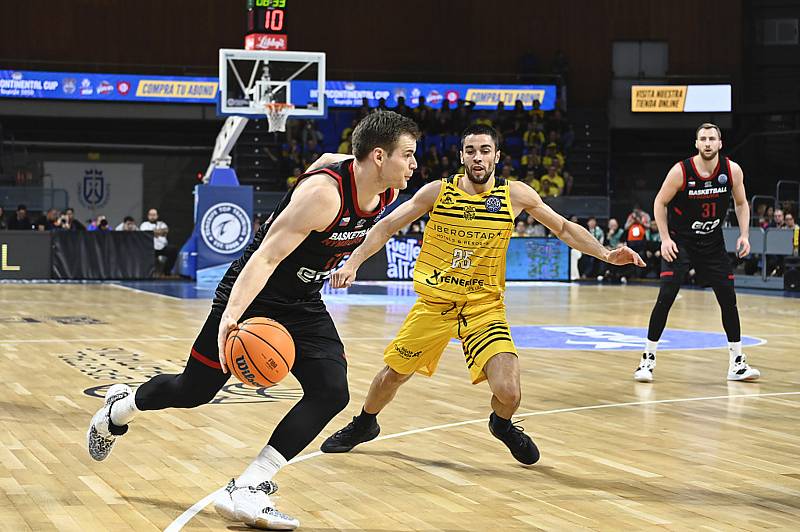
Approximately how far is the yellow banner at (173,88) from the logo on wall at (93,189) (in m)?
3.08

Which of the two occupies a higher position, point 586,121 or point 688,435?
point 586,121

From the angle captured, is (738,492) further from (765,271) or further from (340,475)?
(765,271)

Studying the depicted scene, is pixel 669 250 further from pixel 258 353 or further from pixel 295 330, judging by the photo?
pixel 258 353

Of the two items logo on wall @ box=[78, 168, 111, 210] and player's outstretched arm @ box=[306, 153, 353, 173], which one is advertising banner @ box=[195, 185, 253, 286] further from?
player's outstretched arm @ box=[306, 153, 353, 173]

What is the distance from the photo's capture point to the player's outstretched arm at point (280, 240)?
4223 mm

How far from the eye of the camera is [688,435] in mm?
6473

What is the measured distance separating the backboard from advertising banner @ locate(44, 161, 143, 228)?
957cm

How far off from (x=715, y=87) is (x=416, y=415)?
2350cm

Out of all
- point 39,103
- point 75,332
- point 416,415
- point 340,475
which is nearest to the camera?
point 340,475

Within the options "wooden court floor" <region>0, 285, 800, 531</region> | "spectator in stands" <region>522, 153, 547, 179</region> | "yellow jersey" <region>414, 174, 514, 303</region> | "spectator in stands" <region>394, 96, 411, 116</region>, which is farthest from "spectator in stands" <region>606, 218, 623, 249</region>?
"yellow jersey" <region>414, 174, 514, 303</region>

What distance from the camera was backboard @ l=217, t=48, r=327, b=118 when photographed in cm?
1947

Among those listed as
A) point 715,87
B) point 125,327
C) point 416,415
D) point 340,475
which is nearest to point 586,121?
point 715,87

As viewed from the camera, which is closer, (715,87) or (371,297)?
(371,297)

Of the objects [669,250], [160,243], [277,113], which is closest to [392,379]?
[669,250]
